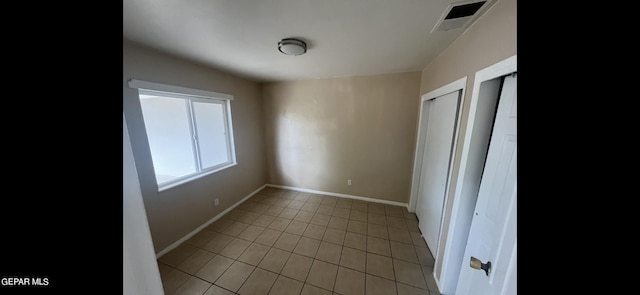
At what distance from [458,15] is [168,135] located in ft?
9.55

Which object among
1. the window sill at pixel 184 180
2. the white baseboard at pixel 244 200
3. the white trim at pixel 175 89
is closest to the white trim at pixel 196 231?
the white baseboard at pixel 244 200

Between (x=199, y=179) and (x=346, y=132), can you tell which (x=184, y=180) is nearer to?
(x=199, y=179)

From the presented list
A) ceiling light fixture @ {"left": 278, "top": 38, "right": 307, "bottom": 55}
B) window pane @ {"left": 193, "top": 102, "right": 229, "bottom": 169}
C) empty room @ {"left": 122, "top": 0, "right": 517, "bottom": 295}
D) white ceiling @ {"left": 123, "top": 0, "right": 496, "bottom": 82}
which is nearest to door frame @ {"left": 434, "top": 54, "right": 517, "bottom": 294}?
empty room @ {"left": 122, "top": 0, "right": 517, "bottom": 295}

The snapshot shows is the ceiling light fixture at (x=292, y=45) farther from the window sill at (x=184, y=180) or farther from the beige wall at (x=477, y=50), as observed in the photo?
the window sill at (x=184, y=180)

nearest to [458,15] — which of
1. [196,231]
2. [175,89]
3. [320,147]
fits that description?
[320,147]

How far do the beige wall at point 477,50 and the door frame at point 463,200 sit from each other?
0.19 ft

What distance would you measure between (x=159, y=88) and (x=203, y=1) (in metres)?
1.21

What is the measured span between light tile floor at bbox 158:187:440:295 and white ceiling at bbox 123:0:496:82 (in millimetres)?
2062

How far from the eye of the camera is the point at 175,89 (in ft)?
6.16

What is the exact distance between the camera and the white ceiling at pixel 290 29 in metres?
1.02

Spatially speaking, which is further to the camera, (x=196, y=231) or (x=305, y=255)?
(x=196, y=231)
